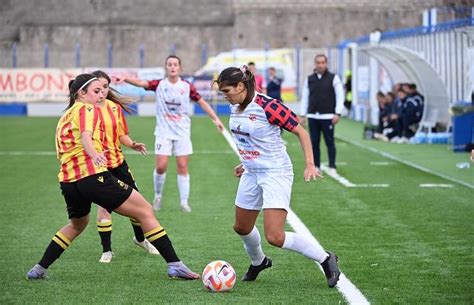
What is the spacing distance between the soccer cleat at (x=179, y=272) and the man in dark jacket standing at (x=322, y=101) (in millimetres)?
9669

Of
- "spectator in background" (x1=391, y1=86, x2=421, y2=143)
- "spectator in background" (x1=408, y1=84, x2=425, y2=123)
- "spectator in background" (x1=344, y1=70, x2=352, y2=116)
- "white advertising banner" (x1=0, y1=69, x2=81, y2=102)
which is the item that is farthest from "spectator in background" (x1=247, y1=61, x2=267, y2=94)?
"white advertising banner" (x1=0, y1=69, x2=81, y2=102)

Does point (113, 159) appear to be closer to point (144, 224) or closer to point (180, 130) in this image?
point (144, 224)

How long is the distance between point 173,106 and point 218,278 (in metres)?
5.77

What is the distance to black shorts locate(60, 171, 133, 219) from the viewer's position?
8.80m

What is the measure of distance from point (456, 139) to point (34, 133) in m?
12.9

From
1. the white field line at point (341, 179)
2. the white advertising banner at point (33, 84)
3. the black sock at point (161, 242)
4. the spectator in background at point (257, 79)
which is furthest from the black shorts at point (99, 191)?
the white advertising banner at point (33, 84)

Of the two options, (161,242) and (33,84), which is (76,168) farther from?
(33,84)

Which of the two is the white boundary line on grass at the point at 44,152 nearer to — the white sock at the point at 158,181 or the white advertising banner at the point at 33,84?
the white sock at the point at 158,181

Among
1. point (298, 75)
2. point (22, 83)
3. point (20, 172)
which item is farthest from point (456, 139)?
point (22, 83)

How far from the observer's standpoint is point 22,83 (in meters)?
44.4

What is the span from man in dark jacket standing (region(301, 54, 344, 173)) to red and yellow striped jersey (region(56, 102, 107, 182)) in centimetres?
985

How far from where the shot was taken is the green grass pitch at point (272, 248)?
27.7 ft

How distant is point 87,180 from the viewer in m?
8.80

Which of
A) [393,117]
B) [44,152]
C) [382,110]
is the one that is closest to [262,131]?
[44,152]
